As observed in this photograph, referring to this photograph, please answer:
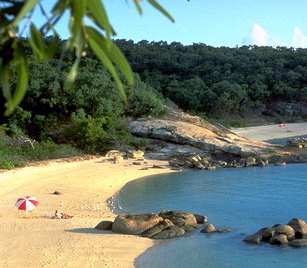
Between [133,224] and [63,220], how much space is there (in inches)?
123

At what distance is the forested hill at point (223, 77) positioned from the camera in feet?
260

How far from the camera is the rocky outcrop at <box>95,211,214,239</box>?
71.3ft

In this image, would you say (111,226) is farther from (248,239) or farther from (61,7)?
(61,7)

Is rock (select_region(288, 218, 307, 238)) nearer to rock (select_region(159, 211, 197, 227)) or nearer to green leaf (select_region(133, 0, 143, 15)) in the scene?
rock (select_region(159, 211, 197, 227))

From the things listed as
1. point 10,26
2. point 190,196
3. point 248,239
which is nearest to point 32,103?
point 190,196

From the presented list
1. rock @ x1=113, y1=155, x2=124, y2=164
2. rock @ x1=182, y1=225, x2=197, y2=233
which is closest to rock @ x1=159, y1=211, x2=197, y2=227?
rock @ x1=182, y1=225, x2=197, y2=233

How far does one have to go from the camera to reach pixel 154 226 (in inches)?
877

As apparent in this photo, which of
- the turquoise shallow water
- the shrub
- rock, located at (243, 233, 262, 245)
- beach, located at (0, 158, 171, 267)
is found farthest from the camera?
the shrub

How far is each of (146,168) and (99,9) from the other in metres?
40.5

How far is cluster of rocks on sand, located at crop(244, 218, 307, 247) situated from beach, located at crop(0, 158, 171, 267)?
3.78m

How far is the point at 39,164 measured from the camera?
132ft

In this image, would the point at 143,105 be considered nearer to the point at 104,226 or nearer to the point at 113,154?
the point at 113,154

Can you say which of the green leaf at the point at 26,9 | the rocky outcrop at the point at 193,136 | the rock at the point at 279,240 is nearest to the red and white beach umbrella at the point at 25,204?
the rock at the point at 279,240

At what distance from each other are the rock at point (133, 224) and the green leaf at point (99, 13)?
1992cm
